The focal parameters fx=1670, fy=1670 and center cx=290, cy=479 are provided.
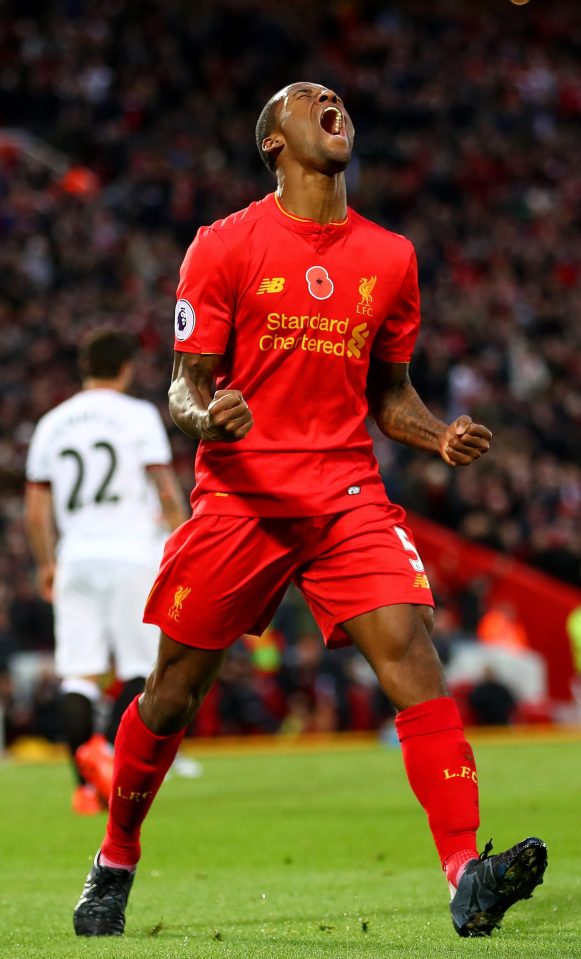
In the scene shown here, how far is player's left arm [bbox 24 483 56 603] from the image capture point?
8906mm

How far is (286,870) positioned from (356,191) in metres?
22.8

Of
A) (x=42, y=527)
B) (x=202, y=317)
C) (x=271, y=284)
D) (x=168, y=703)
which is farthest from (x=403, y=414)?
(x=42, y=527)

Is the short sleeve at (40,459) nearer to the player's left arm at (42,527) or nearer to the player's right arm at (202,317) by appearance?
the player's left arm at (42,527)

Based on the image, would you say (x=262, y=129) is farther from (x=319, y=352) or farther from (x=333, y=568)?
(x=333, y=568)

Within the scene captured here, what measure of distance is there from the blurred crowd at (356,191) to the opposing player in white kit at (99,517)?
816 cm

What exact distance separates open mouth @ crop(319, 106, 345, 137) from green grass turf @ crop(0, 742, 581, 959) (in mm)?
2347

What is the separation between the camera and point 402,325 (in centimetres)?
512

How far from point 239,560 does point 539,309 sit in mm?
22180

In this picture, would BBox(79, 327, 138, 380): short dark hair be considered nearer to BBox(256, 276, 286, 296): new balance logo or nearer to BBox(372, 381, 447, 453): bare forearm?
BBox(372, 381, 447, 453): bare forearm

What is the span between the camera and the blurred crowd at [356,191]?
72.4ft

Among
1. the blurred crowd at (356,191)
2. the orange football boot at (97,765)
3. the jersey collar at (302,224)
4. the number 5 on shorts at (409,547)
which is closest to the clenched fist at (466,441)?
the number 5 on shorts at (409,547)

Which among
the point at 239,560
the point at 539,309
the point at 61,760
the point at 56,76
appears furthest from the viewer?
the point at 56,76

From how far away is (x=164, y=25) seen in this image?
29891 millimetres

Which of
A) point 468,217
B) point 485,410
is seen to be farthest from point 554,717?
point 468,217
